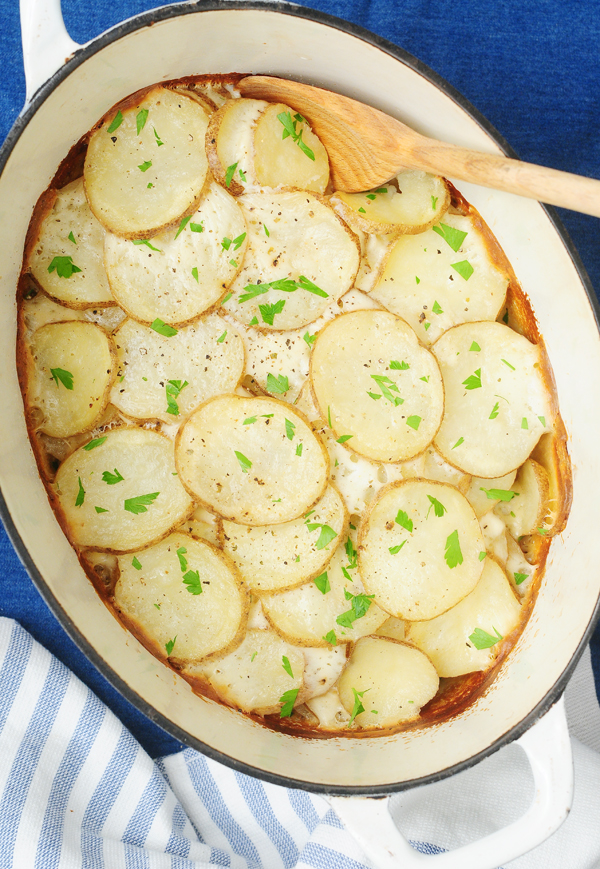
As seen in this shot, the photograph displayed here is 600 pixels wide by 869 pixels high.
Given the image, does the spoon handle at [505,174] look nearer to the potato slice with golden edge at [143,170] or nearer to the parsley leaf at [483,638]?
the potato slice with golden edge at [143,170]

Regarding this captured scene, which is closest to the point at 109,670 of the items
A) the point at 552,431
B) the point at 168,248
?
the point at 168,248

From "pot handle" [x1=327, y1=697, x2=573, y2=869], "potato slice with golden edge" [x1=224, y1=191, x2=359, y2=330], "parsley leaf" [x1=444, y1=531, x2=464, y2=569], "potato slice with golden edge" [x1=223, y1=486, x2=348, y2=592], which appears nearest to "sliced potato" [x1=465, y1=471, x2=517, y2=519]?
"parsley leaf" [x1=444, y1=531, x2=464, y2=569]

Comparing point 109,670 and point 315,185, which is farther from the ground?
point 315,185

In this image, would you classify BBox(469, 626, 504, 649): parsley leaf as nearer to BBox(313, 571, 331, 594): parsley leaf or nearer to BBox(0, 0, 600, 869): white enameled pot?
BBox(0, 0, 600, 869): white enameled pot

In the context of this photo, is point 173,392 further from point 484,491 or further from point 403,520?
point 484,491

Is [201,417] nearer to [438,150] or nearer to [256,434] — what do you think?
[256,434]

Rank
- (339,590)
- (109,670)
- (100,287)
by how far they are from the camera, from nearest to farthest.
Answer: (109,670), (100,287), (339,590)
